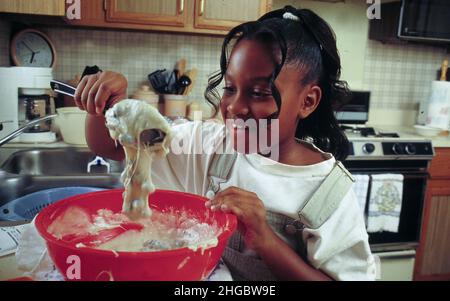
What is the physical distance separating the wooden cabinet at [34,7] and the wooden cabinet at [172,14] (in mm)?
177

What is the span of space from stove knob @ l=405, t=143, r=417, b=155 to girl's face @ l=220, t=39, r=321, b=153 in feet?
4.21

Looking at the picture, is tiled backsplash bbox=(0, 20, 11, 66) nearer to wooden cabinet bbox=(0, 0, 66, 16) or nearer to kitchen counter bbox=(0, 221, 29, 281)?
wooden cabinet bbox=(0, 0, 66, 16)

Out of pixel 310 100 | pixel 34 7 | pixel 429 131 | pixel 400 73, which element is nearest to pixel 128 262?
pixel 310 100

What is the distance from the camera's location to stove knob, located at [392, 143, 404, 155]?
1.88 m

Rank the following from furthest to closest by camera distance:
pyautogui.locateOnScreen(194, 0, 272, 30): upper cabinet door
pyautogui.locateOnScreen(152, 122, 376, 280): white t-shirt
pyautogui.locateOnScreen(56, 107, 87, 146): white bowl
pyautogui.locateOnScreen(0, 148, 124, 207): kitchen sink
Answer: pyautogui.locateOnScreen(194, 0, 272, 30): upper cabinet door → pyautogui.locateOnScreen(56, 107, 87, 146): white bowl → pyautogui.locateOnScreen(0, 148, 124, 207): kitchen sink → pyautogui.locateOnScreen(152, 122, 376, 280): white t-shirt

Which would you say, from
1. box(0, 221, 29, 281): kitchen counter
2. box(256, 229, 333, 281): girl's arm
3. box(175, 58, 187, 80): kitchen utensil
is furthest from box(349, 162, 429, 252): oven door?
box(0, 221, 29, 281): kitchen counter

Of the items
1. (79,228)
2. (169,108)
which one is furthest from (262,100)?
(169,108)

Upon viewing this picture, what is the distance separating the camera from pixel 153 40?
6.88ft

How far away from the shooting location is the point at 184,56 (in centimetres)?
215

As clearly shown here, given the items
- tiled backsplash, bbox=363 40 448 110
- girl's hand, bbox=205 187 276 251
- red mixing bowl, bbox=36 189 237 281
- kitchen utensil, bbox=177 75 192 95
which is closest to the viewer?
red mixing bowl, bbox=36 189 237 281

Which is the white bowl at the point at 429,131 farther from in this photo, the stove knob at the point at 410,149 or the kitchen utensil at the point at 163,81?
the kitchen utensil at the point at 163,81

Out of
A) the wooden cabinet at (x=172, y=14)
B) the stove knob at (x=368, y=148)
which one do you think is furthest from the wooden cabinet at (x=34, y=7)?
the stove knob at (x=368, y=148)

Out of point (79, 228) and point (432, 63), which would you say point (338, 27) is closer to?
point (432, 63)

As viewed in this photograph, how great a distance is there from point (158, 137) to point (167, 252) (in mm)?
166
